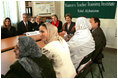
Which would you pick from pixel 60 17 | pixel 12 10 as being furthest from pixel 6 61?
pixel 60 17

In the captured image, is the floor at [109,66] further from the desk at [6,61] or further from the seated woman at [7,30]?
the seated woman at [7,30]

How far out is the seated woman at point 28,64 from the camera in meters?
1.05

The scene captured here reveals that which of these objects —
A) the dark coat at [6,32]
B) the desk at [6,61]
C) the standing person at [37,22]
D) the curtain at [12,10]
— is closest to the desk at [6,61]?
the desk at [6,61]

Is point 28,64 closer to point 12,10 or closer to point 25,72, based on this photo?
point 25,72

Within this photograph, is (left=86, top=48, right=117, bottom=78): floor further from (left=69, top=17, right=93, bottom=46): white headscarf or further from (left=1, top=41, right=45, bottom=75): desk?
(left=1, top=41, right=45, bottom=75): desk

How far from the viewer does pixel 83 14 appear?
4512mm

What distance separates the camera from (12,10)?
431 centimetres

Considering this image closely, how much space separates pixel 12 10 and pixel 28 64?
3700mm

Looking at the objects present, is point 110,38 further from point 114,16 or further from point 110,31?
point 114,16

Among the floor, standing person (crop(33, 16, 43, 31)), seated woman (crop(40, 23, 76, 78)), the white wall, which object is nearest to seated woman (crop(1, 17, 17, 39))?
standing person (crop(33, 16, 43, 31))

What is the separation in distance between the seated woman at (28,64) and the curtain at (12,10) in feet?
11.0

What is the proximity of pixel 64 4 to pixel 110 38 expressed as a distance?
6.86 feet

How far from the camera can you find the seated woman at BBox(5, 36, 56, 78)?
105 centimetres

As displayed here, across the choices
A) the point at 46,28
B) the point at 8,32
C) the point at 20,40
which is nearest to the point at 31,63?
the point at 20,40
